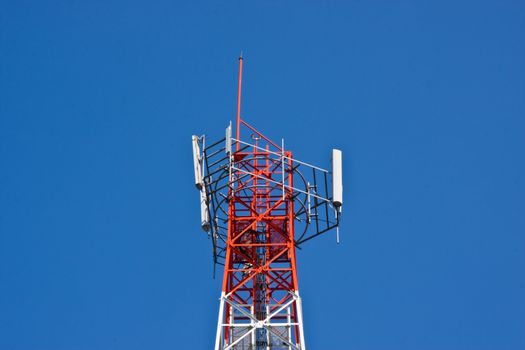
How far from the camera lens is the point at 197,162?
6888 cm

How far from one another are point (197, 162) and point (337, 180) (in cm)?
746

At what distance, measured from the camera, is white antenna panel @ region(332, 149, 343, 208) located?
6869 centimetres

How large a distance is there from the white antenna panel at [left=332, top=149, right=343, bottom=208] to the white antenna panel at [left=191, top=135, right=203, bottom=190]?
7.04 m

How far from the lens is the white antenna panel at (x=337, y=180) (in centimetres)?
6869

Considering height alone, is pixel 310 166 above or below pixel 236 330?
above

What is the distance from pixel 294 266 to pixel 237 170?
19.9 feet

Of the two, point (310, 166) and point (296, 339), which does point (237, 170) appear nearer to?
point (310, 166)

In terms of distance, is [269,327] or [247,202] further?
[247,202]

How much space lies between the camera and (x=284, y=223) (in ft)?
230

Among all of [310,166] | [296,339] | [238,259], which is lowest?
[296,339]

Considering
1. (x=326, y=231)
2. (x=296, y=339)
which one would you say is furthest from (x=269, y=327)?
(x=326, y=231)

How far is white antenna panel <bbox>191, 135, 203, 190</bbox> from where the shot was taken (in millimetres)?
68062

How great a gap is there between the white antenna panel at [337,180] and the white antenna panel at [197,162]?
704 cm

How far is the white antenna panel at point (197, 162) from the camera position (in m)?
68.1
